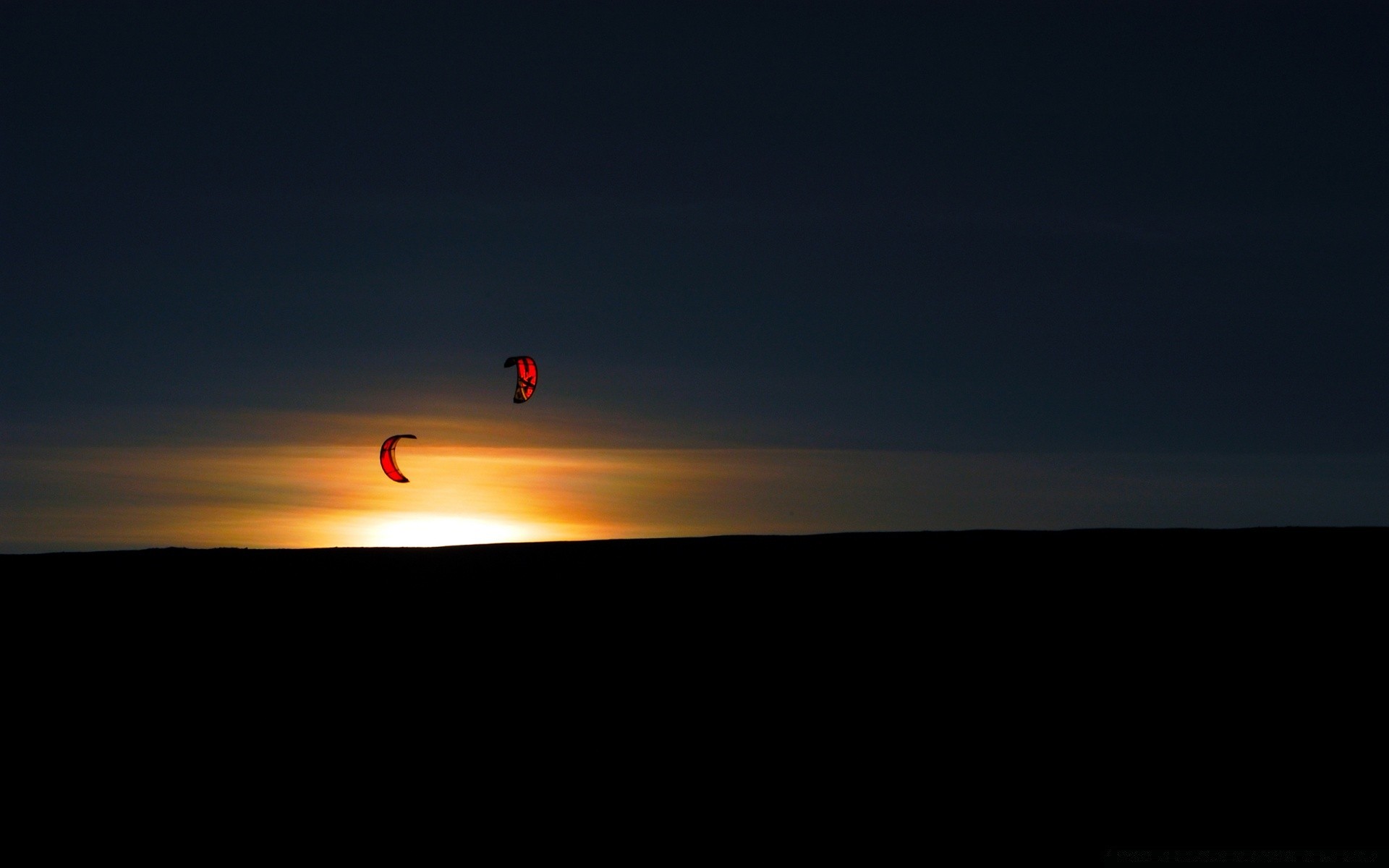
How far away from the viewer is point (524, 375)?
27.1 m

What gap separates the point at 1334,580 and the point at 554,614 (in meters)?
11.2

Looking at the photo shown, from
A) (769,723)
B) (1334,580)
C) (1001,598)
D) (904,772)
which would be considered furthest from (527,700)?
(1334,580)

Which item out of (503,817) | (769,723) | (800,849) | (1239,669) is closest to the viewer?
(800,849)

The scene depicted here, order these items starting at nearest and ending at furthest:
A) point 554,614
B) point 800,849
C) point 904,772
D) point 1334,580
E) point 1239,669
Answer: point 800,849
point 904,772
point 1239,669
point 554,614
point 1334,580

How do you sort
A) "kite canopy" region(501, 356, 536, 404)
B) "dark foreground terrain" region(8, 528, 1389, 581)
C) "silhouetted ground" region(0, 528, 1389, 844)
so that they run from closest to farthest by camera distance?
"silhouetted ground" region(0, 528, 1389, 844), "dark foreground terrain" region(8, 528, 1389, 581), "kite canopy" region(501, 356, 536, 404)

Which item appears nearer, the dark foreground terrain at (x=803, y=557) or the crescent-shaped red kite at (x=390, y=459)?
the dark foreground terrain at (x=803, y=557)

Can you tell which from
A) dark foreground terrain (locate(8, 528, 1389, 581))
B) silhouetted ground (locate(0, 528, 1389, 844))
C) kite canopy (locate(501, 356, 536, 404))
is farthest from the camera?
kite canopy (locate(501, 356, 536, 404))

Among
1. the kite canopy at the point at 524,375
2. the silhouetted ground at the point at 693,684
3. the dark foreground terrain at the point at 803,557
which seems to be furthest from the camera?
the kite canopy at the point at 524,375

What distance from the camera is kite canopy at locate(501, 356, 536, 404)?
25.5 metres

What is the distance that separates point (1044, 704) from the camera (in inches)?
539

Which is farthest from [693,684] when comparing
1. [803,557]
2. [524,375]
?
[524,375]

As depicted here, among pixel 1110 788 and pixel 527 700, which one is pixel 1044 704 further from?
pixel 527 700

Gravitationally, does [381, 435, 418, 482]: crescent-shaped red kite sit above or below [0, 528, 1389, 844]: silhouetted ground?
above

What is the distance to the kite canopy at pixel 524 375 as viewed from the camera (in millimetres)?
25469
